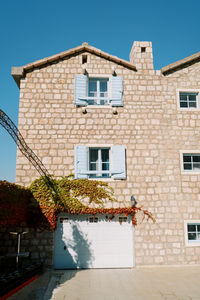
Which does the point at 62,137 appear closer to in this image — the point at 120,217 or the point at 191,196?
the point at 120,217

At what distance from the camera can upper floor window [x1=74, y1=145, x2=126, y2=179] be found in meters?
8.01

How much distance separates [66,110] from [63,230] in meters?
Answer: 4.30

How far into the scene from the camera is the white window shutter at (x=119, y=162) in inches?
315

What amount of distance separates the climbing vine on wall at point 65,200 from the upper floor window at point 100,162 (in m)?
0.32

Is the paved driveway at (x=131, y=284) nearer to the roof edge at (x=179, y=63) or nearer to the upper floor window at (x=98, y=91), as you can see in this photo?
the upper floor window at (x=98, y=91)

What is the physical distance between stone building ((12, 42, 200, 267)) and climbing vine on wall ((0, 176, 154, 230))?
286 millimetres

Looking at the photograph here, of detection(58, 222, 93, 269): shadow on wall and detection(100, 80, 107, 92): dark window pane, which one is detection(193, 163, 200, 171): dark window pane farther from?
detection(58, 222, 93, 269): shadow on wall

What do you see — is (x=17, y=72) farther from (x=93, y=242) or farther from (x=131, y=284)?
(x=131, y=284)

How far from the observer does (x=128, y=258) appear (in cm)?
768

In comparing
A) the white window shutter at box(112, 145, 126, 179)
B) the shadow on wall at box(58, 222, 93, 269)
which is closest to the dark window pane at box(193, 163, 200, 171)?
the white window shutter at box(112, 145, 126, 179)

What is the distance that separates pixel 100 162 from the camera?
8258 mm

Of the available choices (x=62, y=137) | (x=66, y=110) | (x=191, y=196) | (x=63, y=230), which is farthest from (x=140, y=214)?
(x=66, y=110)

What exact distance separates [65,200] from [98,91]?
4322mm

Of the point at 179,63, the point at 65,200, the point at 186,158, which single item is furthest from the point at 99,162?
the point at 179,63
